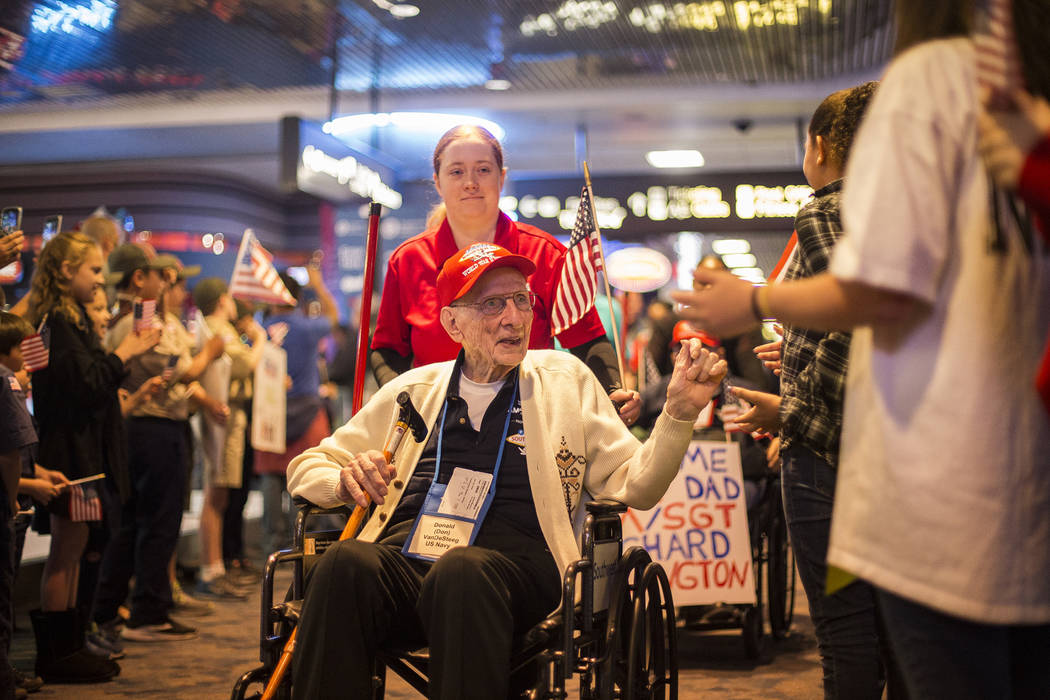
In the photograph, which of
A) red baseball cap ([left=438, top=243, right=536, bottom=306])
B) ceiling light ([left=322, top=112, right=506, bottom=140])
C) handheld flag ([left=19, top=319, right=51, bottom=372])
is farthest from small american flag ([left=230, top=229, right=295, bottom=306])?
red baseball cap ([left=438, top=243, right=536, bottom=306])

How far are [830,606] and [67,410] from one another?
3.03 m

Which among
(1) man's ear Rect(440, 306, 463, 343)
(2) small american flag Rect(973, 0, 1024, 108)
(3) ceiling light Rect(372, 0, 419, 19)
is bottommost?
(1) man's ear Rect(440, 306, 463, 343)

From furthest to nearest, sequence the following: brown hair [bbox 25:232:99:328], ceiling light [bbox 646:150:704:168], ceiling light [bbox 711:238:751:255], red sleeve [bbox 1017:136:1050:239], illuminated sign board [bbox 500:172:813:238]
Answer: ceiling light [bbox 711:238:751:255] < ceiling light [bbox 646:150:704:168] < illuminated sign board [bbox 500:172:813:238] < brown hair [bbox 25:232:99:328] < red sleeve [bbox 1017:136:1050:239]

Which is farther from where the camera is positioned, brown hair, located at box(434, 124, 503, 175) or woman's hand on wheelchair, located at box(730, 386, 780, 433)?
brown hair, located at box(434, 124, 503, 175)

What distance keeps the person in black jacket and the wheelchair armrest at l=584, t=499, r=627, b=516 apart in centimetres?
233

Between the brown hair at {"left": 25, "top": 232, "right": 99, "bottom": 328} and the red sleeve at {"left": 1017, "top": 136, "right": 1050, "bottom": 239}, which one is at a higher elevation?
the brown hair at {"left": 25, "top": 232, "right": 99, "bottom": 328}

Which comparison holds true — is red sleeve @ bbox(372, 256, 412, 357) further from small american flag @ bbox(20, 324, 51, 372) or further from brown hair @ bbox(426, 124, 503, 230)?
small american flag @ bbox(20, 324, 51, 372)

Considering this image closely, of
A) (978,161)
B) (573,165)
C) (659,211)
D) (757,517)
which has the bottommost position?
(757,517)

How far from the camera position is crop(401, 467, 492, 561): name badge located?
93.4 inches

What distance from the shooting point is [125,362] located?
13.3ft

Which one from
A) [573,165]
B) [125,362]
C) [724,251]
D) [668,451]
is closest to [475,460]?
[668,451]

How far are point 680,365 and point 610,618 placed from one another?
59 centimetres

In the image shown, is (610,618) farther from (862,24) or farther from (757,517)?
(862,24)

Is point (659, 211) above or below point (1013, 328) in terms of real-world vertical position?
above
